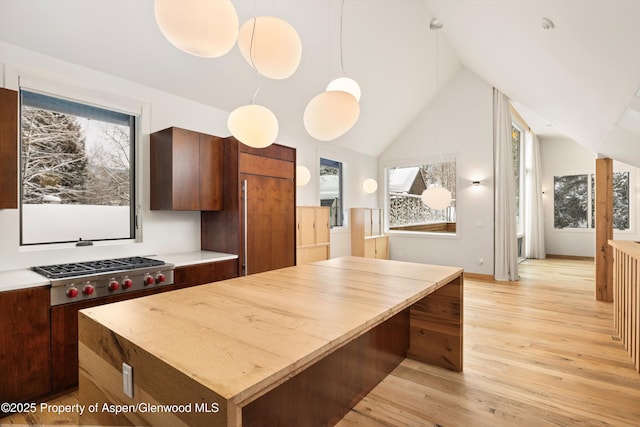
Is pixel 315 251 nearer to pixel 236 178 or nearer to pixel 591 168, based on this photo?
pixel 236 178

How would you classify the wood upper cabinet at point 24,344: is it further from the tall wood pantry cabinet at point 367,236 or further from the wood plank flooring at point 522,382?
the tall wood pantry cabinet at point 367,236

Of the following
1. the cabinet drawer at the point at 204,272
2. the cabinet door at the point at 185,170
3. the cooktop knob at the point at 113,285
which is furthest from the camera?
the cabinet door at the point at 185,170

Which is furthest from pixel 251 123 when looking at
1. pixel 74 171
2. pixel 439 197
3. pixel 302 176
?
pixel 439 197

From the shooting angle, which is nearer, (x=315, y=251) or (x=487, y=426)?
(x=487, y=426)

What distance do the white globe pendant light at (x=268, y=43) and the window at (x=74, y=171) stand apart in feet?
6.97

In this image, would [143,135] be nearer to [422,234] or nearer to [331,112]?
[331,112]

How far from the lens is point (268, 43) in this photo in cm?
155

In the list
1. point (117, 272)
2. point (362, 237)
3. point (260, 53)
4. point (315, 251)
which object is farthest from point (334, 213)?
point (260, 53)

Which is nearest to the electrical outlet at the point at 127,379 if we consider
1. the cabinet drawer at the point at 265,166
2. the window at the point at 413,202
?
the cabinet drawer at the point at 265,166

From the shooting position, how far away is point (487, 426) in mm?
1812

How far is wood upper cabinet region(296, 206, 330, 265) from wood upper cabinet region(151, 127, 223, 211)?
1.59 meters

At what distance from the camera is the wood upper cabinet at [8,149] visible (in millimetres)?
2027

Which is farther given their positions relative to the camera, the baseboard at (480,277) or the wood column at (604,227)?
the baseboard at (480,277)

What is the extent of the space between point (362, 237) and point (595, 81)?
4.17 metres
